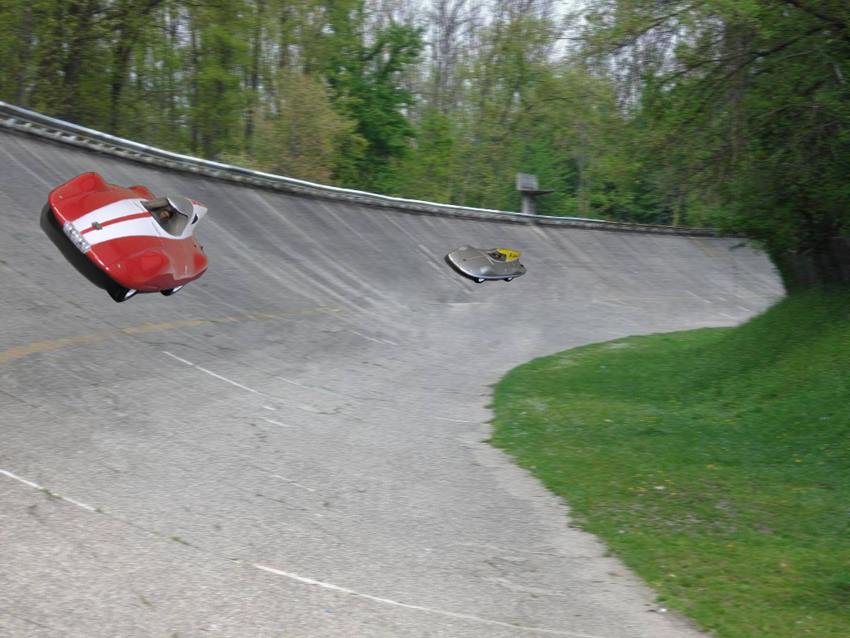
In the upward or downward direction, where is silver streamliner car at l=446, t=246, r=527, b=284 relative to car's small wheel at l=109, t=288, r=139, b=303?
upward

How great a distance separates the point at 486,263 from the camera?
19.2m

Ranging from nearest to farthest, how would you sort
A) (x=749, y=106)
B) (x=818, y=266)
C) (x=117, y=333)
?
(x=117, y=333), (x=749, y=106), (x=818, y=266)

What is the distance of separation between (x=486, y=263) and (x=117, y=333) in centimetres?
848

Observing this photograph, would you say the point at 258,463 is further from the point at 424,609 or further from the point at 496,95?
the point at 496,95

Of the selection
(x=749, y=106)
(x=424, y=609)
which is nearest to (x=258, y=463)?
(x=424, y=609)

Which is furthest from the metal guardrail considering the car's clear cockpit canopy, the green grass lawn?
the green grass lawn

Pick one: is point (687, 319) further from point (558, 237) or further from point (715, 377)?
point (715, 377)

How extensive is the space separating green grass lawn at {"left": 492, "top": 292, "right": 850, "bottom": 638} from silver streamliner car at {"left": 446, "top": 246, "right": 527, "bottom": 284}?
236cm

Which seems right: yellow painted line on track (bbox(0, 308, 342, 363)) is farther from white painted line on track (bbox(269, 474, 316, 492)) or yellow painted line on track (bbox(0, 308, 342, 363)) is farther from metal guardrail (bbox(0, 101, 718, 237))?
metal guardrail (bbox(0, 101, 718, 237))

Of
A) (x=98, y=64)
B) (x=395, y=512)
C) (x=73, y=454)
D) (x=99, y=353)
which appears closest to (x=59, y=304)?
(x=99, y=353)

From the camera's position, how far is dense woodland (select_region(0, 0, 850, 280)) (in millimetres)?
15000

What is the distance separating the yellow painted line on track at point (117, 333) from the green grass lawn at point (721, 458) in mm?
5795

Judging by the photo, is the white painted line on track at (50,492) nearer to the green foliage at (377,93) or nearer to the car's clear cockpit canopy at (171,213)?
the car's clear cockpit canopy at (171,213)

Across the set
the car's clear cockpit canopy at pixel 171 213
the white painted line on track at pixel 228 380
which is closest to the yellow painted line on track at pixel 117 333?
the white painted line on track at pixel 228 380
